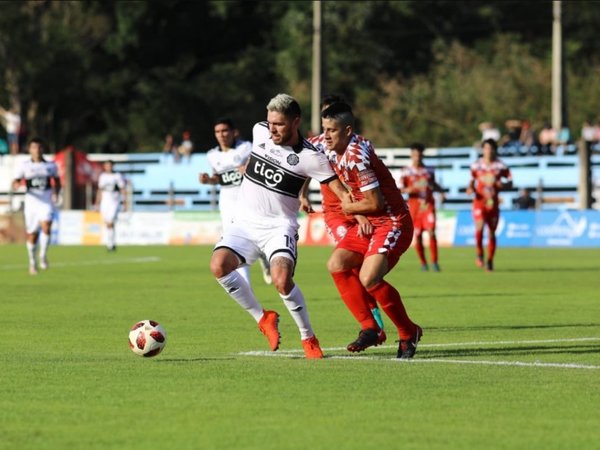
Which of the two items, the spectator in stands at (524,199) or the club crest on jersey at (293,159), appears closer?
the club crest on jersey at (293,159)

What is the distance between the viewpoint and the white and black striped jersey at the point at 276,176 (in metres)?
12.4

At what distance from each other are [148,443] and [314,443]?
0.87m

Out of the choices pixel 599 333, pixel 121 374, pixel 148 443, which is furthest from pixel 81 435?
pixel 599 333

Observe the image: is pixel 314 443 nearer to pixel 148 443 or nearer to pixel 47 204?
pixel 148 443

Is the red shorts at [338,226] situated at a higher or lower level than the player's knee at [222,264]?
higher

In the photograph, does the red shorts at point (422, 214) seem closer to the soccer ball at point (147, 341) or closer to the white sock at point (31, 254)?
the white sock at point (31, 254)

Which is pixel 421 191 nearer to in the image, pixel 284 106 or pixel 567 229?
pixel 567 229

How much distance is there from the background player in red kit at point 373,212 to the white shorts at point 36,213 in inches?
615

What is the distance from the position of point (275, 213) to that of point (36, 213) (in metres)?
15.9

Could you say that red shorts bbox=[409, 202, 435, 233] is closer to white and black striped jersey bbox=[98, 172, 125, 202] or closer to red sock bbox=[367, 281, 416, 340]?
white and black striped jersey bbox=[98, 172, 125, 202]

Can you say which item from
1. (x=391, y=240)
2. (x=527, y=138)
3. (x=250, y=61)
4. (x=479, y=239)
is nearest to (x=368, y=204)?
(x=391, y=240)

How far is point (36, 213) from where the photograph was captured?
27.9 m

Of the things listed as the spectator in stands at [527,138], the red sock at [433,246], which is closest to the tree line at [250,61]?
the spectator in stands at [527,138]

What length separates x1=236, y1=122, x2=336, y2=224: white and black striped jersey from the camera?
40.7ft
